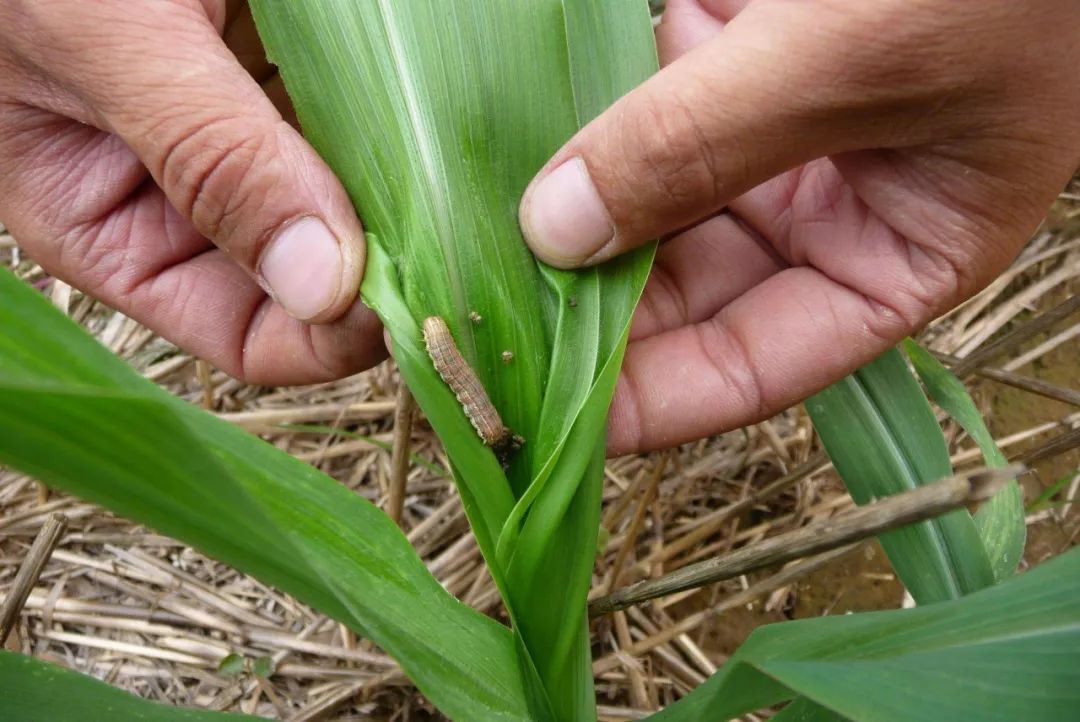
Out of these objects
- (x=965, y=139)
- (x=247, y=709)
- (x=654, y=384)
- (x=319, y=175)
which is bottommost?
(x=247, y=709)

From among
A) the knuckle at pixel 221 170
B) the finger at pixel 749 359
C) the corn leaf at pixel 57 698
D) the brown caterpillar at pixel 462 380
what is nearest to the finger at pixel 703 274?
the finger at pixel 749 359

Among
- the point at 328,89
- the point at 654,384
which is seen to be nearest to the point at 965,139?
the point at 654,384

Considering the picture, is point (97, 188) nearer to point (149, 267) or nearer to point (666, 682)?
point (149, 267)

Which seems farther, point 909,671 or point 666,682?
point 666,682

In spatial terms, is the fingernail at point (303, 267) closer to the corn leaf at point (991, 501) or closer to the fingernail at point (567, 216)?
the fingernail at point (567, 216)

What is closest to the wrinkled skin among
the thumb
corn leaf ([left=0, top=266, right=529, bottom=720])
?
the thumb

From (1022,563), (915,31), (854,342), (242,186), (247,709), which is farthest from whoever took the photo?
(1022,563)

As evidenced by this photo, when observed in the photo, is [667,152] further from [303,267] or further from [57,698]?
[57,698]
